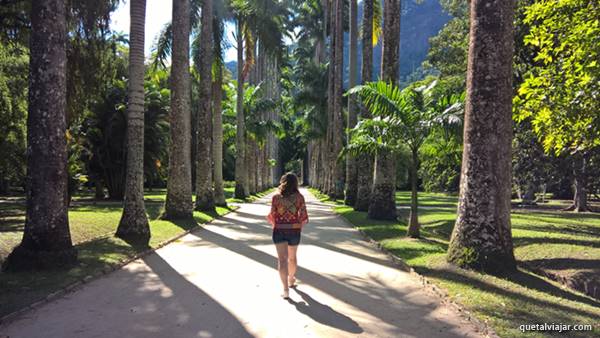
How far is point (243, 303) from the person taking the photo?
6.23 metres

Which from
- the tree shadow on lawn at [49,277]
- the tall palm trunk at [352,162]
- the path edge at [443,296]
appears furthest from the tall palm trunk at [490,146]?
the tall palm trunk at [352,162]

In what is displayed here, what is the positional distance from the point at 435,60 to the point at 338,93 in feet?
19.3

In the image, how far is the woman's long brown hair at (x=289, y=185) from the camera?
6.80 m

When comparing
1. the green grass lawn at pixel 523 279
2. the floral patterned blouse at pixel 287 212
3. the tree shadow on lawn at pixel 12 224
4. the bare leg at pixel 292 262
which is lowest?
the green grass lawn at pixel 523 279

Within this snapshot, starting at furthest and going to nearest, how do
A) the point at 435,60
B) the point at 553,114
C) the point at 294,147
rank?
the point at 294,147
the point at 435,60
the point at 553,114

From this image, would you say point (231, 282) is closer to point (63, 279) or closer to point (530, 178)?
point (63, 279)

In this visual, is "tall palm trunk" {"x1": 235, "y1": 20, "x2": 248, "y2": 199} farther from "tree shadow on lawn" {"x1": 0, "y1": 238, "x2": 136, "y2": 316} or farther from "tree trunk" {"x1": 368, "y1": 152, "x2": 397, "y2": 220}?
"tree shadow on lawn" {"x1": 0, "y1": 238, "x2": 136, "y2": 316}

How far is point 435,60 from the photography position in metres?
25.1

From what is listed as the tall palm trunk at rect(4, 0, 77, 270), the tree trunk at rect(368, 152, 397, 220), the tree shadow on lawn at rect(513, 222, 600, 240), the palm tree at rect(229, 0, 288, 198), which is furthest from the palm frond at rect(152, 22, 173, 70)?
the tree shadow on lawn at rect(513, 222, 600, 240)

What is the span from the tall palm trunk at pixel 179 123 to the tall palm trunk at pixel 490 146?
33.9 ft

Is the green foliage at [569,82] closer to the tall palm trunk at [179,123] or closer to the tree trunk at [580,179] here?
the tree trunk at [580,179]

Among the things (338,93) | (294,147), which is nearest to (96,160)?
(338,93)

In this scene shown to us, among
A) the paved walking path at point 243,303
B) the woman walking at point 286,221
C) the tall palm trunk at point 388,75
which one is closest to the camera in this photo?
the paved walking path at point 243,303

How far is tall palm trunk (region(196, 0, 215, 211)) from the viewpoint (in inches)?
779
